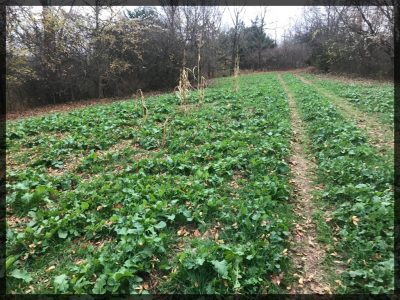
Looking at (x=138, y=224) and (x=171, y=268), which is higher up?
(x=138, y=224)

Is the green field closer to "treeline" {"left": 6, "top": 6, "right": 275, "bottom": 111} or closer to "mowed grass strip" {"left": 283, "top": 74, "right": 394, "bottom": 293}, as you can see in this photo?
"mowed grass strip" {"left": 283, "top": 74, "right": 394, "bottom": 293}

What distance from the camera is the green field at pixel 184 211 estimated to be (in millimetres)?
3771

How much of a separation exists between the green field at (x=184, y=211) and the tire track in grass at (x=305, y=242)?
12cm

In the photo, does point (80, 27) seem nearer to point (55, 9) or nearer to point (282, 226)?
point (55, 9)

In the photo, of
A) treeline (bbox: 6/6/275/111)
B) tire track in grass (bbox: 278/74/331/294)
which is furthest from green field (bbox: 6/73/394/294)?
treeline (bbox: 6/6/275/111)

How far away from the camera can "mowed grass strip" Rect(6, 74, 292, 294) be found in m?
3.78

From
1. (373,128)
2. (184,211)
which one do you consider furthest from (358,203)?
(373,128)

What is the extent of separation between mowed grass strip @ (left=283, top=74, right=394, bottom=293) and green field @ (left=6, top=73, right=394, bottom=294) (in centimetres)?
2

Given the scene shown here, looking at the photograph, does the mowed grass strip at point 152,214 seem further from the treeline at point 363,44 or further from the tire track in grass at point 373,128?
the treeline at point 363,44

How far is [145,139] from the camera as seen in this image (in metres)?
8.84

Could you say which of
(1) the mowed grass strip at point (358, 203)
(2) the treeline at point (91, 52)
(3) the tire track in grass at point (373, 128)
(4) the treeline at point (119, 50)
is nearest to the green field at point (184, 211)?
(1) the mowed grass strip at point (358, 203)

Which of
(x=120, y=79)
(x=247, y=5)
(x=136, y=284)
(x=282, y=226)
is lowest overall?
(x=136, y=284)

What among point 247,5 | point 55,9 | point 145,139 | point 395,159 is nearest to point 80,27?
point 55,9

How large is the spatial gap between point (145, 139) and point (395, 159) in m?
6.34
